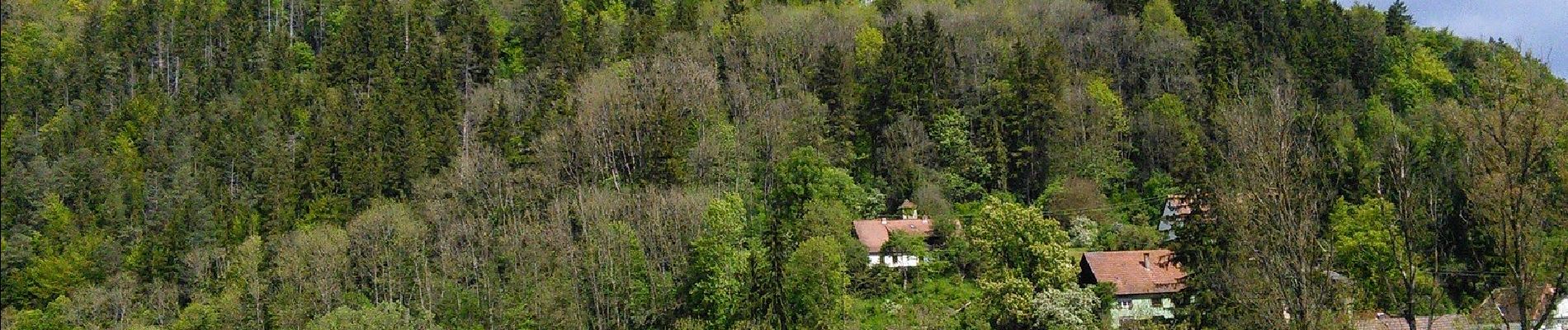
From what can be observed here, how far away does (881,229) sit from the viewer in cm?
5359

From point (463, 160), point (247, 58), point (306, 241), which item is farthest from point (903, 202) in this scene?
point (247, 58)

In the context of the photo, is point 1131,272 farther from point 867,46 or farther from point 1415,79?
point 1415,79

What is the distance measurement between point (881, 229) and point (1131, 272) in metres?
10.4

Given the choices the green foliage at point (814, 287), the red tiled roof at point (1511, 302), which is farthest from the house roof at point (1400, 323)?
the green foliage at point (814, 287)

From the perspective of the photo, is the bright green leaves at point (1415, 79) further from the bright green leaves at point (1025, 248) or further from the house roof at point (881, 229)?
the bright green leaves at point (1025, 248)

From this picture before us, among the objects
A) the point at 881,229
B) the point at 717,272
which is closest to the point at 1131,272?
the point at 881,229

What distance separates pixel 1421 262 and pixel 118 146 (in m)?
71.2

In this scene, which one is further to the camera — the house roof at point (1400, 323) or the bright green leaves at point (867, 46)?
the bright green leaves at point (867, 46)

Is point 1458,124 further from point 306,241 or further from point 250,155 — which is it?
point 250,155

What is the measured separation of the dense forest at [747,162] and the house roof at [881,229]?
3.36ft

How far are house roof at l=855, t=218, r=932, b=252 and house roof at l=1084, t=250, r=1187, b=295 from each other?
23.8ft

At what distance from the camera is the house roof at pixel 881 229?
5216 cm

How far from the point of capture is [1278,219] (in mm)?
19703

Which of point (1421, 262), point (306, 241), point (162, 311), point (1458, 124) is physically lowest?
point (162, 311)
